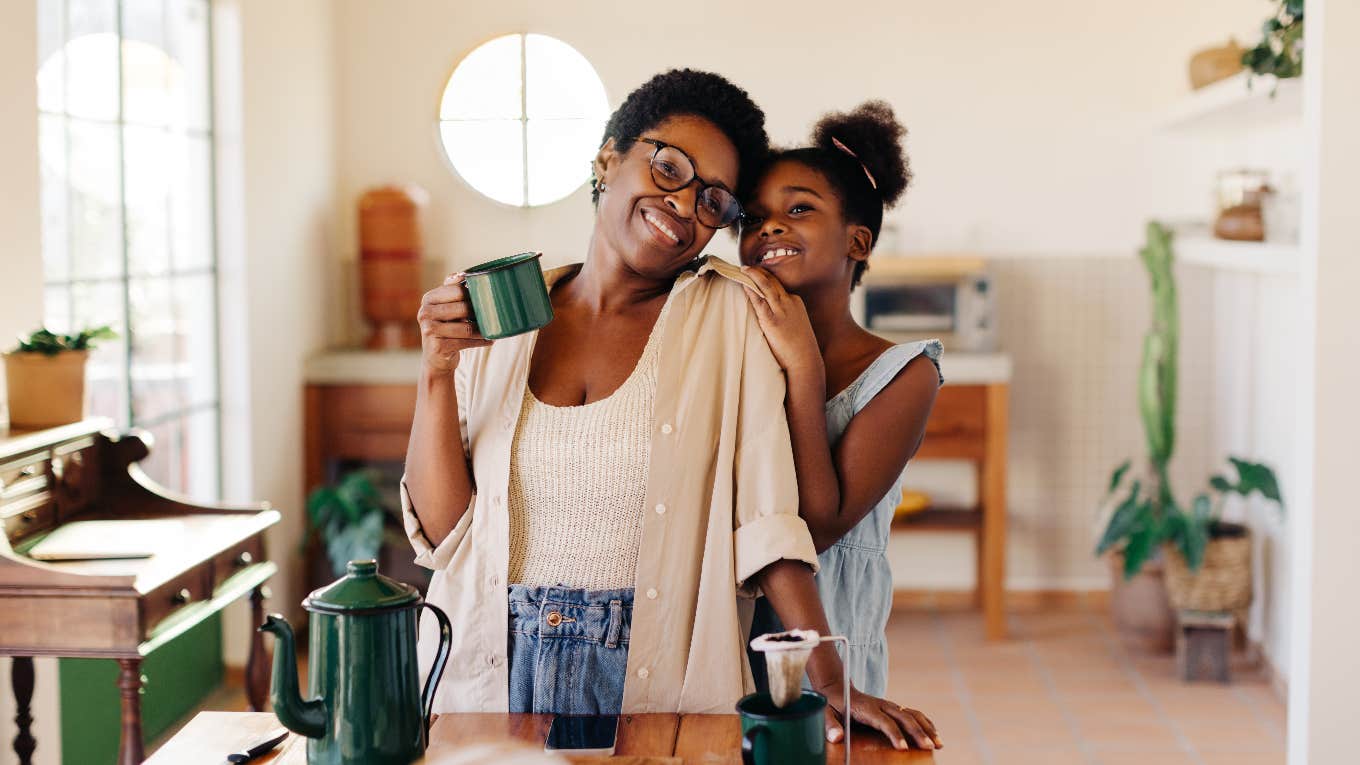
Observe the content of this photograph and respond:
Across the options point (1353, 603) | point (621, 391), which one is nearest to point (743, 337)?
point (621, 391)

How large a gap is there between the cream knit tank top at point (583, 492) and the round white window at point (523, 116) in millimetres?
3860

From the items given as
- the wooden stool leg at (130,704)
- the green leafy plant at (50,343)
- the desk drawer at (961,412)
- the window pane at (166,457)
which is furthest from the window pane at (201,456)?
the desk drawer at (961,412)

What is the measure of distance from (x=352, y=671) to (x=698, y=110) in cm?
91

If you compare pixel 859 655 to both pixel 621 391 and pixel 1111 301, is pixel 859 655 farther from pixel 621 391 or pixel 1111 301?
pixel 1111 301

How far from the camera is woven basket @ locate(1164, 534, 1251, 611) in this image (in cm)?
472

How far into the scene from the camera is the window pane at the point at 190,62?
4.31 metres

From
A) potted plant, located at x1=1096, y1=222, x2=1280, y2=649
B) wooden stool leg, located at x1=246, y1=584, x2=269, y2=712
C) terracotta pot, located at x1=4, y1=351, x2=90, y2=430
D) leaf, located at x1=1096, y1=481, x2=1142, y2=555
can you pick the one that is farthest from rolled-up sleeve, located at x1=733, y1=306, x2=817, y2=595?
leaf, located at x1=1096, y1=481, x2=1142, y2=555

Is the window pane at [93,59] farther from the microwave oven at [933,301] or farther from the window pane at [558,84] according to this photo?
the microwave oven at [933,301]

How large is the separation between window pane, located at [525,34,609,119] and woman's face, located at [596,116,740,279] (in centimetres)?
374

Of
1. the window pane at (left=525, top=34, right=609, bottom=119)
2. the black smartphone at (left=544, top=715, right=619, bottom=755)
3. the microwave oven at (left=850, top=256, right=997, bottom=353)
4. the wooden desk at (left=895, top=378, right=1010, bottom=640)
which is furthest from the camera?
the window pane at (left=525, top=34, right=609, bottom=119)

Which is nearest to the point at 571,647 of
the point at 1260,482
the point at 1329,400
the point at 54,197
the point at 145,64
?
the point at 1329,400

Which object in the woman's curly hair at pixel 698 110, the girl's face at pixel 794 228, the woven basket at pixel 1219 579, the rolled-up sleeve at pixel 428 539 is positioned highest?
the woman's curly hair at pixel 698 110

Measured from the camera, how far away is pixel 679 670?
1.75 meters

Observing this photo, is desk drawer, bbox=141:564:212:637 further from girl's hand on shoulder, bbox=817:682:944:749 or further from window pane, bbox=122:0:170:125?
window pane, bbox=122:0:170:125
